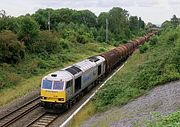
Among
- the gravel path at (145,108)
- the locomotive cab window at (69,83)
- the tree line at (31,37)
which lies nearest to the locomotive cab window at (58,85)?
the locomotive cab window at (69,83)

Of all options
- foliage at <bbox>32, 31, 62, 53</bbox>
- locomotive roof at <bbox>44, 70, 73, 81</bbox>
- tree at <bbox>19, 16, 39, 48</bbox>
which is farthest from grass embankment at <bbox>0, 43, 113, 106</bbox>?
locomotive roof at <bbox>44, 70, 73, 81</bbox>

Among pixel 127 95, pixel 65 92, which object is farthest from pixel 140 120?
pixel 65 92

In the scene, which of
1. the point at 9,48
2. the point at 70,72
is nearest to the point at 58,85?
the point at 70,72

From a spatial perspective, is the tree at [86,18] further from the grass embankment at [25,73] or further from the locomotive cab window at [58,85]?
the locomotive cab window at [58,85]

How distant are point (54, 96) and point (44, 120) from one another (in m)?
1.98

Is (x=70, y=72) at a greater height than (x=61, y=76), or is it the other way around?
(x=70, y=72)

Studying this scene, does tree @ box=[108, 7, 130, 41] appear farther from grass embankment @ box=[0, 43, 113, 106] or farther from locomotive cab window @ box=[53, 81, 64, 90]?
locomotive cab window @ box=[53, 81, 64, 90]

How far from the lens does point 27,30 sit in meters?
46.3

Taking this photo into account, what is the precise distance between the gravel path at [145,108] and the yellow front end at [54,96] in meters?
4.39

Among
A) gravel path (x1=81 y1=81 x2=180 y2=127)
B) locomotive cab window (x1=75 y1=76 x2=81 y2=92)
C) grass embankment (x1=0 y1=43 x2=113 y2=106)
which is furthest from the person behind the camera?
grass embankment (x1=0 y1=43 x2=113 y2=106)

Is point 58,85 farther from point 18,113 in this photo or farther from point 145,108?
point 145,108

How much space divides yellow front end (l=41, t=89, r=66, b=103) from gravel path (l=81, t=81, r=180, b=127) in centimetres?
439

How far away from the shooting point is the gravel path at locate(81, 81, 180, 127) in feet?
52.5

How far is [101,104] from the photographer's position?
23.1 metres
